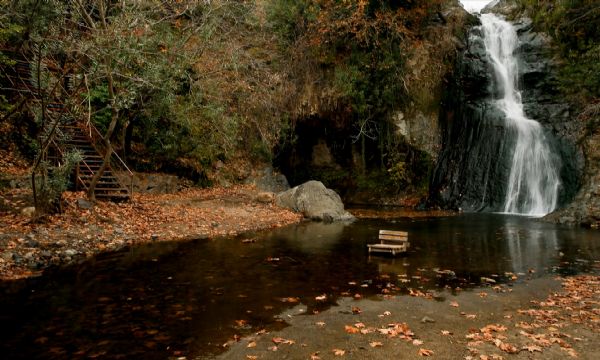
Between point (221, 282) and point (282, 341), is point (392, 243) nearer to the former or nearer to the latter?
point (221, 282)

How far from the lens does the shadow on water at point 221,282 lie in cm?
571

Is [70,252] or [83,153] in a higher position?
[83,153]

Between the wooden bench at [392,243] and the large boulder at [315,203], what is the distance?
20.1 ft

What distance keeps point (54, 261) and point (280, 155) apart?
18.4 metres

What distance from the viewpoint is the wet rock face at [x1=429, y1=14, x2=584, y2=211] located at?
2189 centimetres

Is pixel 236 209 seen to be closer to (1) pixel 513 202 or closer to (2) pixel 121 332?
(2) pixel 121 332

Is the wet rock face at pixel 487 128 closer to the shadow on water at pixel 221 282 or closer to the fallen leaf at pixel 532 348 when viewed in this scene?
the shadow on water at pixel 221 282

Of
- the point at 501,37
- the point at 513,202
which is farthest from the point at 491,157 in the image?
the point at 501,37

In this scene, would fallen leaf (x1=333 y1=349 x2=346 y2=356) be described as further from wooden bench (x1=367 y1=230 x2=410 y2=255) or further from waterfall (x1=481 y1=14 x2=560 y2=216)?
waterfall (x1=481 y1=14 x2=560 y2=216)

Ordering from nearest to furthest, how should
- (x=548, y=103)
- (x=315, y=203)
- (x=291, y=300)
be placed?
1. (x=291, y=300)
2. (x=315, y=203)
3. (x=548, y=103)

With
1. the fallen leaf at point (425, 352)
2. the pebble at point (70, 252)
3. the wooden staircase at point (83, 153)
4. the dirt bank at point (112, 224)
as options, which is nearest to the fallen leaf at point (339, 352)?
the fallen leaf at point (425, 352)

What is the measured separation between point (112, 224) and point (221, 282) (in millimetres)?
6013

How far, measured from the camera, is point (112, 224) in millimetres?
12797

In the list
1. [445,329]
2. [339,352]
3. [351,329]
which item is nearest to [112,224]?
[351,329]
